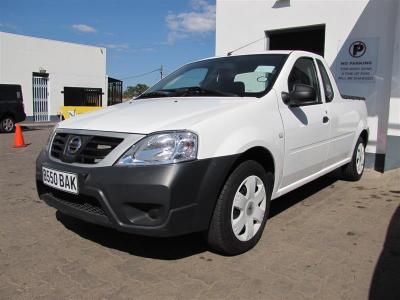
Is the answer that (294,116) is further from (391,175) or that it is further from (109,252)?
(391,175)

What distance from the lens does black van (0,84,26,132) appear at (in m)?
16.4

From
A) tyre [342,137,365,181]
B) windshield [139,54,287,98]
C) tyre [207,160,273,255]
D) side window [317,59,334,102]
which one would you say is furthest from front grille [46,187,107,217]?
tyre [342,137,365,181]

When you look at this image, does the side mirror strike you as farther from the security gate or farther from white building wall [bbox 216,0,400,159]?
the security gate

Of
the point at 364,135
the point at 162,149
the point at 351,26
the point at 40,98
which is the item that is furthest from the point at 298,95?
the point at 40,98

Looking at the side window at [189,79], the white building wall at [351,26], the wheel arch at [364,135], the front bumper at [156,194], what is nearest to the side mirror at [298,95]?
the side window at [189,79]

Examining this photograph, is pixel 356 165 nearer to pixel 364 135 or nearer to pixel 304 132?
pixel 364 135

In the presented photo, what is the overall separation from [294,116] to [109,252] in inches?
83.5

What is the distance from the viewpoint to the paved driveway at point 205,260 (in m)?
2.96

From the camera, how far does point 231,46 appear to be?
8.98 m

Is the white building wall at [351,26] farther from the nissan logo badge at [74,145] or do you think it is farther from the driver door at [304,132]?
the nissan logo badge at [74,145]

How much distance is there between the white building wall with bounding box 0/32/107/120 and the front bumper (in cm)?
2171

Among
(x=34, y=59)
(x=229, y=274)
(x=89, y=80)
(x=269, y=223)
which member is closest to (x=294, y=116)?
(x=269, y=223)

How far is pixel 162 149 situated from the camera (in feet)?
9.90

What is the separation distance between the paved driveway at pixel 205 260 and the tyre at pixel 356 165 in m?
1.27
